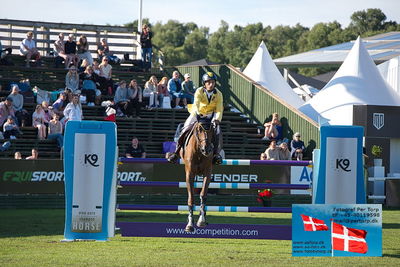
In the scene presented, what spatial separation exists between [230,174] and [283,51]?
9605 cm

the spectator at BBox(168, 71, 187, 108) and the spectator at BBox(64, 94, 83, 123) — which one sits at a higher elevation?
the spectator at BBox(168, 71, 187, 108)

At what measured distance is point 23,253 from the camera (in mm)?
11773

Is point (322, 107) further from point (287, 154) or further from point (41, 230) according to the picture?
point (41, 230)

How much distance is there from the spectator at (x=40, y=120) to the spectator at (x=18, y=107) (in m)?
0.40

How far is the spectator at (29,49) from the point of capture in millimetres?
Result: 28484

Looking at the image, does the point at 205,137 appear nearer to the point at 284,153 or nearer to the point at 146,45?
the point at 284,153

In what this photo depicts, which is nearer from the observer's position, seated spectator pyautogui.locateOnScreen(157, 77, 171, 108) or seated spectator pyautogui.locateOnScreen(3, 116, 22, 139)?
seated spectator pyautogui.locateOnScreen(3, 116, 22, 139)

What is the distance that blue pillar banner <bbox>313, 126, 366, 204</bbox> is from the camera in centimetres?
1275

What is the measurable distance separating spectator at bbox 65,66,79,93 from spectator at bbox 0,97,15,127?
2890 mm

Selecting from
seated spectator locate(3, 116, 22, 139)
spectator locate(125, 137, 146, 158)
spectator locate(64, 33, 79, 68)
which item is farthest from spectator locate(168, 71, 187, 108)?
seated spectator locate(3, 116, 22, 139)

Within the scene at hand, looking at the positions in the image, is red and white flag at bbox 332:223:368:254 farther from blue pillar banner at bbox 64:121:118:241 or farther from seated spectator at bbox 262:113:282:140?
seated spectator at bbox 262:113:282:140

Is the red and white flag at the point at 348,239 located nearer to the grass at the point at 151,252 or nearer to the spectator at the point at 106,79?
the grass at the point at 151,252

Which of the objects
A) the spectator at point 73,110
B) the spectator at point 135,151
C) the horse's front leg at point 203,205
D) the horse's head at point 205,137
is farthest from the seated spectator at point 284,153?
the horse's head at point 205,137

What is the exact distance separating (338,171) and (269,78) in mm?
19426
